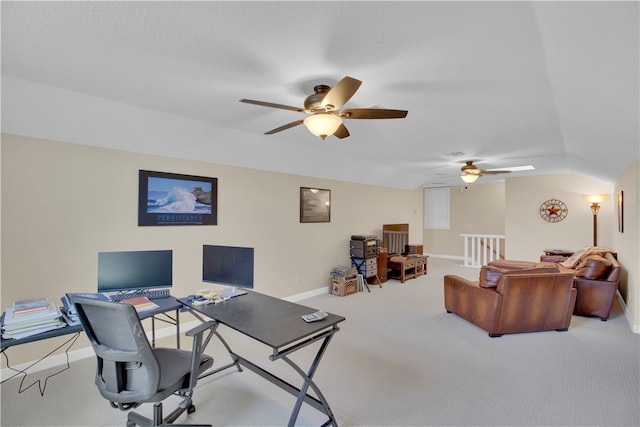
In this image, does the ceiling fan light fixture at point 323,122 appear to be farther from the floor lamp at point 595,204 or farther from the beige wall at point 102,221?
the floor lamp at point 595,204

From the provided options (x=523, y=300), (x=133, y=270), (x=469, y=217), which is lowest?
(x=523, y=300)

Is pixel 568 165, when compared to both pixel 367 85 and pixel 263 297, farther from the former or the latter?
pixel 263 297

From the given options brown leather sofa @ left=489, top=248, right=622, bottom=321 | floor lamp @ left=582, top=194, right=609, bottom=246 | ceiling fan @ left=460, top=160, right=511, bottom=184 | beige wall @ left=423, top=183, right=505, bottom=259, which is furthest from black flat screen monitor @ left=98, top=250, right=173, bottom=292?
beige wall @ left=423, top=183, right=505, bottom=259

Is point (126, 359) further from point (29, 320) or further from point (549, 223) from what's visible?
point (549, 223)

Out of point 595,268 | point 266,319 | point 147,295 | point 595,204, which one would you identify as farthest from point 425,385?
point 595,204

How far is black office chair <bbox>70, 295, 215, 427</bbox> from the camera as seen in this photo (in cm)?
161

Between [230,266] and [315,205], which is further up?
[315,205]

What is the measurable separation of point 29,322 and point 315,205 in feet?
13.0

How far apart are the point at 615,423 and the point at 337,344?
7.35 ft

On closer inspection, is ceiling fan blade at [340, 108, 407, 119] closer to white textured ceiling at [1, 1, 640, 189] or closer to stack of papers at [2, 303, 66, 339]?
white textured ceiling at [1, 1, 640, 189]

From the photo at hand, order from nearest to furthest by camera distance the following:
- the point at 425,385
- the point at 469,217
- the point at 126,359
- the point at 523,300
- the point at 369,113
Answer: the point at 126,359 → the point at 369,113 → the point at 425,385 → the point at 523,300 → the point at 469,217

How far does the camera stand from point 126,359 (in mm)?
1657

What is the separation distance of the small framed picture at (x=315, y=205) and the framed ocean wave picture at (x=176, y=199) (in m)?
1.61

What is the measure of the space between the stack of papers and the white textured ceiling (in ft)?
5.38
